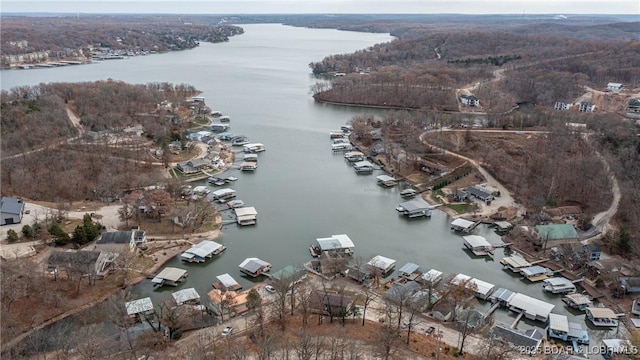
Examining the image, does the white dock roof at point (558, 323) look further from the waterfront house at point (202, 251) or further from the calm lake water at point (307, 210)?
the waterfront house at point (202, 251)

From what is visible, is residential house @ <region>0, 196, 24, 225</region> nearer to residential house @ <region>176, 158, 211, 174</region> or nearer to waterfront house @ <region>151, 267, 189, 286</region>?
waterfront house @ <region>151, 267, 189, 286</region>

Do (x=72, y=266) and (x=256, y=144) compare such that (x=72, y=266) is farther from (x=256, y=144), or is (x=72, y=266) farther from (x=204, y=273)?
(x=256, y=144)

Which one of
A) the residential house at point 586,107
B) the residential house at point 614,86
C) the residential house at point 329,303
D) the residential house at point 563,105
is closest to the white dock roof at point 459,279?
the residential house at point 329,303

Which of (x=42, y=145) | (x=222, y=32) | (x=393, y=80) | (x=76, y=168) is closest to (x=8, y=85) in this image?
(x=42, y=145)

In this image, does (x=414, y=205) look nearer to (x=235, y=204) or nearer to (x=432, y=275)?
(x=432, y=275)

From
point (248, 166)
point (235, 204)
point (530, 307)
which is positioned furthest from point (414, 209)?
point (248, 166)
